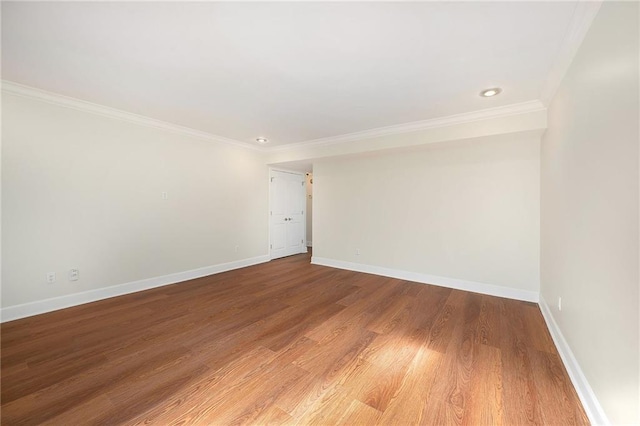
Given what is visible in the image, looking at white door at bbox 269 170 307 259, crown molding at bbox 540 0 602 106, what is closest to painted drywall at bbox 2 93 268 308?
white door at bbox 269 170 307 259

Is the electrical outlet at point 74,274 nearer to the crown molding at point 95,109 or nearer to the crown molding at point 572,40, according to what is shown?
the crown molding at point 95,109

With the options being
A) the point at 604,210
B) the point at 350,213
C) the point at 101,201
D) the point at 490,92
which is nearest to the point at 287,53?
the point at 490,92

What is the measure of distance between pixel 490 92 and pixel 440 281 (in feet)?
8.78

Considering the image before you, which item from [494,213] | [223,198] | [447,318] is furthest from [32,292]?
[494,213]

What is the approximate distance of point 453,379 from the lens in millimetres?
1771

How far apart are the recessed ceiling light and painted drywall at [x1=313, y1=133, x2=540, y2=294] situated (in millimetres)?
771

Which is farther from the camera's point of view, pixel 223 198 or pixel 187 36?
pixel 223 198

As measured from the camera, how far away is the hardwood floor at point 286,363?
58.6 inches

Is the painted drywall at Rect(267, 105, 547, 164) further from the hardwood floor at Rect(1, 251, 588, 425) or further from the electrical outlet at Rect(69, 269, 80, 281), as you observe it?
the electrical outlet at Rect(69, 269, 80, 281)

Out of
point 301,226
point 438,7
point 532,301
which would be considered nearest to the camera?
point 438,7

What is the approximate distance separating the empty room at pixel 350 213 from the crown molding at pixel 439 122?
0.03 metres

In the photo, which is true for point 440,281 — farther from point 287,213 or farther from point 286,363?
point 287,213

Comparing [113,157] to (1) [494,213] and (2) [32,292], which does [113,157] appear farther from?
(1) [494,213]

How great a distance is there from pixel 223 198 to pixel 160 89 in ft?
7.43
